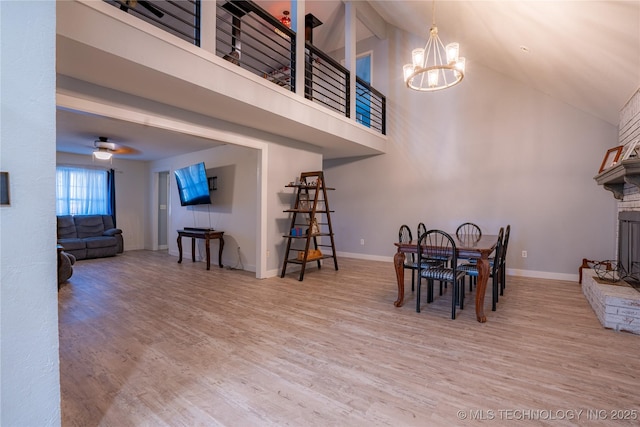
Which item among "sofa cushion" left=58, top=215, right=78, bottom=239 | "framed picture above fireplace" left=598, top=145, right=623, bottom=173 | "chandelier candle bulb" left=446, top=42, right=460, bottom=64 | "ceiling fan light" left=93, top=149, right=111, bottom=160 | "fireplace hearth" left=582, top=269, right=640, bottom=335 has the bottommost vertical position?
"fireplace hearth" left=582, top=269, right=640, bottom=335

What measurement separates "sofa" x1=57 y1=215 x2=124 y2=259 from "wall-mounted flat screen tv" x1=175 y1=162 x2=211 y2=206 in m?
2.16

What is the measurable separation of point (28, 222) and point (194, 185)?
477 cm

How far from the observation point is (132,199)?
784 cm

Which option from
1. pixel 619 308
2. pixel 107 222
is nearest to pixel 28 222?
pixel 619 308

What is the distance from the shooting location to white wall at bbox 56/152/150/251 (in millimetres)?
7594

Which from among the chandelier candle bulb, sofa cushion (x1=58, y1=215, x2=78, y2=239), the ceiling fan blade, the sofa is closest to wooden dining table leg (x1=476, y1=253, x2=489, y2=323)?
the chandelier candle bulb

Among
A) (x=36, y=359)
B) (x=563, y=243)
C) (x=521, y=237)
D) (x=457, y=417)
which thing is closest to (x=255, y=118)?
(x=36, y=359)

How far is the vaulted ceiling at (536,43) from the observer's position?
2.51 metres

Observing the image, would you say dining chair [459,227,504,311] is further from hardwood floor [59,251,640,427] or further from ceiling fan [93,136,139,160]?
ceiling fan [93,136,139,160]

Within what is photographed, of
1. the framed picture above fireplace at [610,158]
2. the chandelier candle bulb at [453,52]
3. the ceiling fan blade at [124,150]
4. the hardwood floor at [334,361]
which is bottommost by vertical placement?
the hardwood floor at [334,361]

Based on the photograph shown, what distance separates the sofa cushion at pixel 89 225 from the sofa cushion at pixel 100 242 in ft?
0.79

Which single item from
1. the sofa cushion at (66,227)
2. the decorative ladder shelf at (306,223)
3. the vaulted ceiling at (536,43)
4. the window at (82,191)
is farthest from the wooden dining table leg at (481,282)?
the window at (82,191)

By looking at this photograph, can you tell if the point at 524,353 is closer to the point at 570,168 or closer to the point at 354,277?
the point at 354,277

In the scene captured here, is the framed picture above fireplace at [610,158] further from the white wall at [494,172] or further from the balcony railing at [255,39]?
the balcony railing at [255,39]
